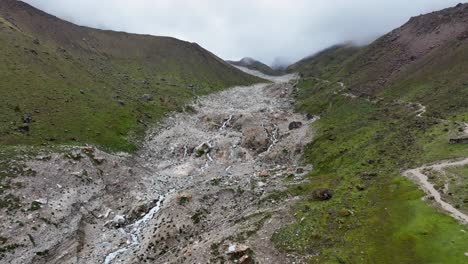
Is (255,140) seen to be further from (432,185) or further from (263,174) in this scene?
(432,185)

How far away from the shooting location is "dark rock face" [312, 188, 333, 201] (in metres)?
57.3

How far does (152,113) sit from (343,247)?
8993 cm

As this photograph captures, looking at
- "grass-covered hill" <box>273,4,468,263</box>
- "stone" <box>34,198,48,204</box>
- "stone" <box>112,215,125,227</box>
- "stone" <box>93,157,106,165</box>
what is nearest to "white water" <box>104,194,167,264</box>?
"stone" <box>112,215,125,227</box>

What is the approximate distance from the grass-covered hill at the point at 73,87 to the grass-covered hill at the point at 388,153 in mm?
51097

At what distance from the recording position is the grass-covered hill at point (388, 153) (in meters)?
42.2

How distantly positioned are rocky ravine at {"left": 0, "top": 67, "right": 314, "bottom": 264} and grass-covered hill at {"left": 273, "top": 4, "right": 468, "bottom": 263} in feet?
17.3

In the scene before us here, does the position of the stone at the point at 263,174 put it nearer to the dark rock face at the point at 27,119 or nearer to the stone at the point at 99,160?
the stone at the point at 99,160

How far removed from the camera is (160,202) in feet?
212

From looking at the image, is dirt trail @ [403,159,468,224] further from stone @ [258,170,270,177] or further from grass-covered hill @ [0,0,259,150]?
grass-covered hill @ [0,0,259,150]

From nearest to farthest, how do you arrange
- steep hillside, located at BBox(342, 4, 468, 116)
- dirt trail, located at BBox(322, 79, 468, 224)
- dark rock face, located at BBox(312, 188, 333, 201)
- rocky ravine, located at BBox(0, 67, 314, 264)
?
dirt trail, located at BBox(322, 79, 468, 224), rocky ravine, located at BBox(0, 67, 314, 264), dark rock face, located at BBox(312, 188, 333, 201), steep hillside, located at BBox(342, 4, 468, 116)

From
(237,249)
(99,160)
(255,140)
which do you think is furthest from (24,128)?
(237,249)

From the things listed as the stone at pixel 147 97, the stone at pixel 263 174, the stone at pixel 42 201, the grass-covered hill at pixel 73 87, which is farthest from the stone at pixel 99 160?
the stone at pixel 147 97

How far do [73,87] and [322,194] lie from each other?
84.5 meters

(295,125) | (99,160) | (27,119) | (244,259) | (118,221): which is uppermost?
(27,119)
